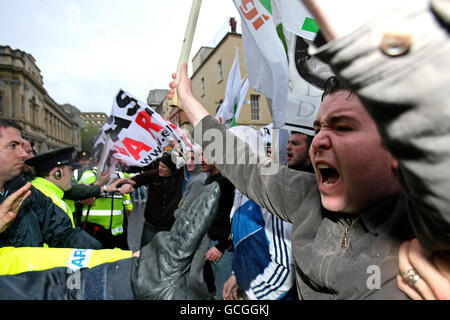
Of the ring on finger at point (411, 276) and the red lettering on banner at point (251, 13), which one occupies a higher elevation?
the red lettering on banner at point (251, 13)

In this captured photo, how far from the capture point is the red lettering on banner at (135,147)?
393 cm

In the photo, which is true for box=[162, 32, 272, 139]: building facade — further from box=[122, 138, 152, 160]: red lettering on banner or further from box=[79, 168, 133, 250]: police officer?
box=[122, 138, 152, 160]: red lettering on banner

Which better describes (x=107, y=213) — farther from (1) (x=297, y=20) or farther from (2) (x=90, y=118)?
(2) (x=90, y=118)

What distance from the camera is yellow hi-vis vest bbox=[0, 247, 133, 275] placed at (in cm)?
126

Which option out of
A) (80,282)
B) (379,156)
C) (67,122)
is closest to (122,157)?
(80,282)

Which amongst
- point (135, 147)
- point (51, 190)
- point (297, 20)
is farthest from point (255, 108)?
point (297, 20)

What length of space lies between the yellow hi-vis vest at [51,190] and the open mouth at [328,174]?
110 inches

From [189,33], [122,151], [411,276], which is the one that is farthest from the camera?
[122,151]

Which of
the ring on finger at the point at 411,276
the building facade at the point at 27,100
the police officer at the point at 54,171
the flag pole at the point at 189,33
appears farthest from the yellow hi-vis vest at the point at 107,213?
the building facade at the point at 27,100

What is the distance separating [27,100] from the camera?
43719 mm

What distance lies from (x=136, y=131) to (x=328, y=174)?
335 centimetres

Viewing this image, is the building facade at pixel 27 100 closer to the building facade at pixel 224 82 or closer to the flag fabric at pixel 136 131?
the building facade at pixel 224 82

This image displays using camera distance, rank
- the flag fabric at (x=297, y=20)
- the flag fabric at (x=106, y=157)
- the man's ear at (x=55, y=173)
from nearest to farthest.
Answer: the flag fabric at (x=297, y=20), the man's ear at (x=55, y=173), the flag fabric at (x=106, y=157)
